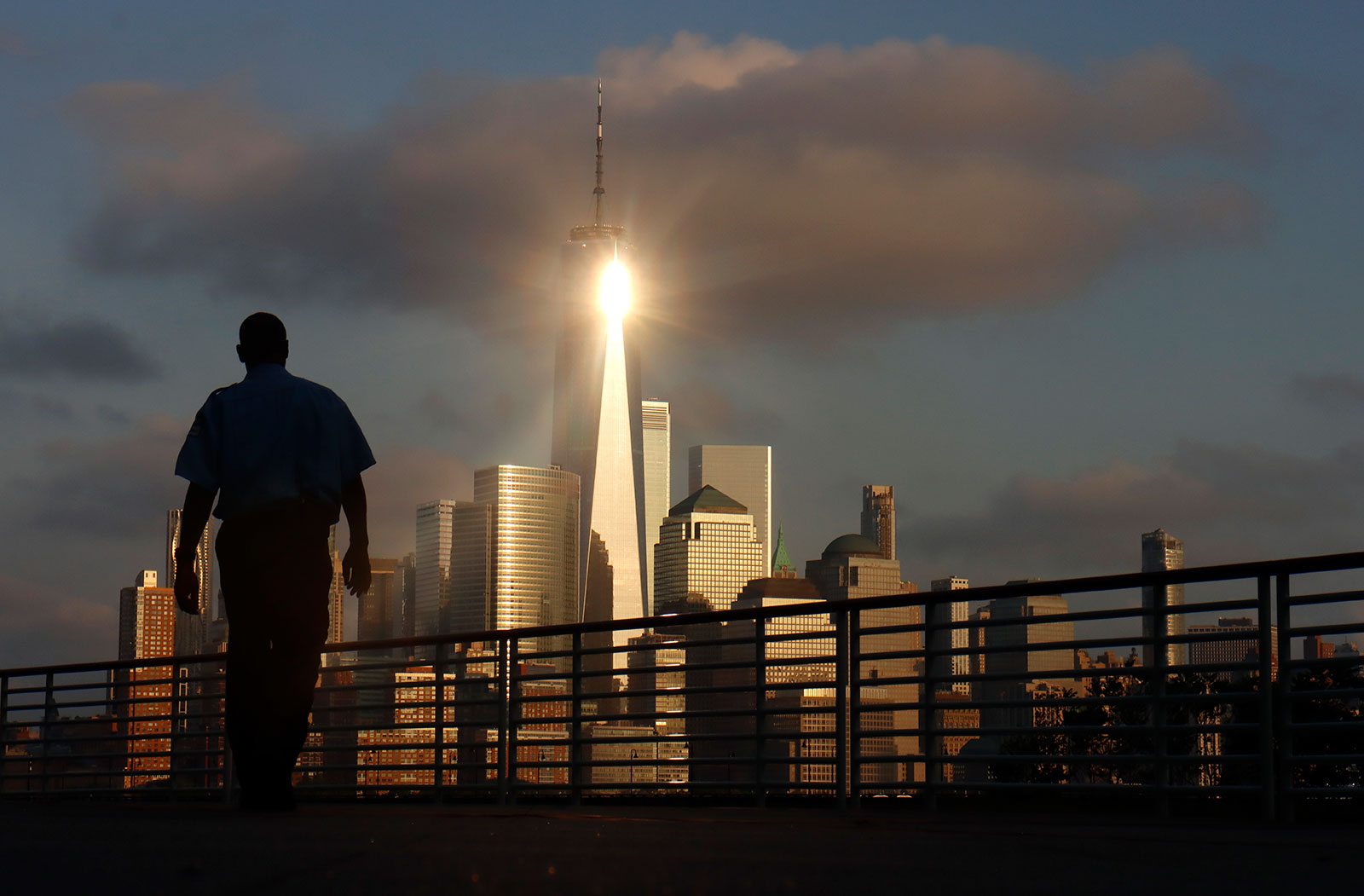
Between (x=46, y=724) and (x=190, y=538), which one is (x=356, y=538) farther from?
(x=46, y=724)

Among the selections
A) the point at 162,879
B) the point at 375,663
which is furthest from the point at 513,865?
the point at 375,663

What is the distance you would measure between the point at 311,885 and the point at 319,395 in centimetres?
268

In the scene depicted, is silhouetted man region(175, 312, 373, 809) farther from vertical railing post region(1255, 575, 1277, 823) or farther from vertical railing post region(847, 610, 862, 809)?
vertical railing post region(1255, 575, 1277, 823)

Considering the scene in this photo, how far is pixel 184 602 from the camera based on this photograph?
16.5ft

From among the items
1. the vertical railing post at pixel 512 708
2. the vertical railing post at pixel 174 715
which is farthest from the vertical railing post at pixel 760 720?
the vertical railing post at pixel 174 715

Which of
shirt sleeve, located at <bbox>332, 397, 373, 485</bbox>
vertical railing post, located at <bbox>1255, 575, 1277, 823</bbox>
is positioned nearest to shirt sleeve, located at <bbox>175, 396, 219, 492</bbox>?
shirt sleeve, located at <bbox>332, 397, 373, 485</bbox>

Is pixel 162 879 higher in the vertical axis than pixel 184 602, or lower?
lower

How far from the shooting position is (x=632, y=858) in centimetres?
295

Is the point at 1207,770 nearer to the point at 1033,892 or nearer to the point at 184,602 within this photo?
the point at 184,602

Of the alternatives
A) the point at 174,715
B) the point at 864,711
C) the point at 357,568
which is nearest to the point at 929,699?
the point at 864,711

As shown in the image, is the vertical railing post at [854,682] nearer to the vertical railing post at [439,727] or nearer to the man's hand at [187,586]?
the vertical railing post at [439,727]

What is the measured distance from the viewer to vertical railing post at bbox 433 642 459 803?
7.68 m

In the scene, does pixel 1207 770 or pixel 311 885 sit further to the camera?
pixel 1207 770

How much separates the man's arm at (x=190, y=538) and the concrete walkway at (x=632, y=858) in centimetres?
87
